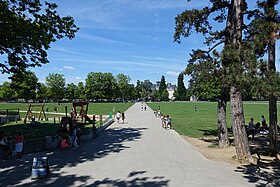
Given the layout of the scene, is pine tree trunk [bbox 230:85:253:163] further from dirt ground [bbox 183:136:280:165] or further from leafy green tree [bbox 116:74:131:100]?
leafy green tree [bbox 116:74:131:100]

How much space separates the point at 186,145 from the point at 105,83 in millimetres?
97874

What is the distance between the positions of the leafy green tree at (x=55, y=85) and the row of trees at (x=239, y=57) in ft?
350

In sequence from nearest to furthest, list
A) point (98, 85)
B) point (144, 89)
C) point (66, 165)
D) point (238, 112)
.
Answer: point (66, 165), point (238, 112), point (98, 85), point (144, 89)

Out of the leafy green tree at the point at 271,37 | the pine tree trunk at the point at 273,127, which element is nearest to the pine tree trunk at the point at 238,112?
the leafy green tree at the point at 271,37

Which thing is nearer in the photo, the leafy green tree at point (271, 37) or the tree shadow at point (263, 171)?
the tree shadow at point (263, 171)

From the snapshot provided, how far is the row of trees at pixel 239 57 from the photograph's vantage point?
986cm

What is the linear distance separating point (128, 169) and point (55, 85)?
112m

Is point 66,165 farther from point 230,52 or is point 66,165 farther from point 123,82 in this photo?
point 123,82

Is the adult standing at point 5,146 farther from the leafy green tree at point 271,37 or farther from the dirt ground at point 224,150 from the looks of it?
the leafy green tree at point 271,37

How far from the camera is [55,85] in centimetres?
11638

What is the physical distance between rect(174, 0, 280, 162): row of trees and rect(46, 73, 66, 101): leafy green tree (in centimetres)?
10670

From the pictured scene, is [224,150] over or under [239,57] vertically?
under

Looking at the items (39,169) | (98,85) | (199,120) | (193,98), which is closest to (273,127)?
(39,169)

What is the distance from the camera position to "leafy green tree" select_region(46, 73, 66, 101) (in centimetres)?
11503
